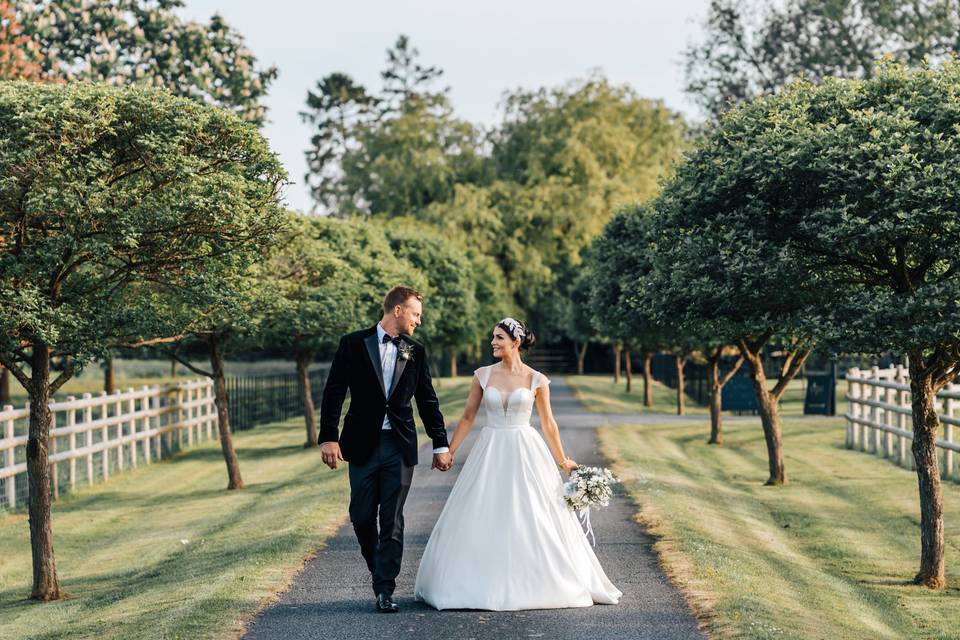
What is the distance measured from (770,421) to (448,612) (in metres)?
13.6

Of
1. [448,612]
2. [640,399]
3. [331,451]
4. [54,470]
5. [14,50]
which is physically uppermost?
[14,50]

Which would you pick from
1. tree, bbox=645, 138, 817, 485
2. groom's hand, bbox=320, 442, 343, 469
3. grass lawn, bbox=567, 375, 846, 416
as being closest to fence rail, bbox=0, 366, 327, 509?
grass lawn, bbox=567, 375, 846, 416

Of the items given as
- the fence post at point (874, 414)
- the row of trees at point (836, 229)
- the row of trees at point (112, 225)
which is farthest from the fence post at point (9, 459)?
the fence post at point (874, 414)

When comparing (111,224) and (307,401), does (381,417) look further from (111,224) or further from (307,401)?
(307,401)

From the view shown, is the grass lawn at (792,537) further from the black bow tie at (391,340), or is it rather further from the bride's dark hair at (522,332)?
the black bow tie at (391,340)

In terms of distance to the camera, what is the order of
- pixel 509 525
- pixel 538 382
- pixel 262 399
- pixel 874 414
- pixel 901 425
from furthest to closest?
pixel 262 399 → pixel 874 414 → pixel 901 425 → pixel 538 382 → pixel 509 525

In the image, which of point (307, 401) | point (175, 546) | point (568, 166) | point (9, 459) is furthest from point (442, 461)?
point (568, 166)

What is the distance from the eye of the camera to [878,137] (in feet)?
39.2

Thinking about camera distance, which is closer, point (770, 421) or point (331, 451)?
point (331, 451)

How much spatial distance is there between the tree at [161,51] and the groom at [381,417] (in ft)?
73.1

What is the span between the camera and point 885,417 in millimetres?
25938

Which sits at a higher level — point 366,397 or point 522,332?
point 522,332

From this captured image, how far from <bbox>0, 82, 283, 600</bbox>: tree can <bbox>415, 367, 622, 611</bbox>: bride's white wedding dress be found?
4652mm

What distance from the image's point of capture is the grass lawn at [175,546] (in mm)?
9711
